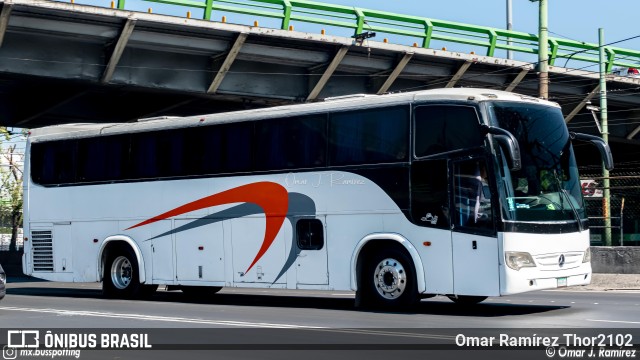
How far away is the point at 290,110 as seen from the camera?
1761 centimetres

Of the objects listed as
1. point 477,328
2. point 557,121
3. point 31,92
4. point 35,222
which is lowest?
point 477,328

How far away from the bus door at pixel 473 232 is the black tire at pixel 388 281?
0.88 meters

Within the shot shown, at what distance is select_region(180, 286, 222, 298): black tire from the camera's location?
21.7 m

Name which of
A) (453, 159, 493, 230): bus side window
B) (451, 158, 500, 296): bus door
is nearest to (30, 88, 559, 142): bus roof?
(453, 159, 493, 230): bus side window

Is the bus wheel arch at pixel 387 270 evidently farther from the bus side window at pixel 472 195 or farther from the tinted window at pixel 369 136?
the tinted window at pixel 369 136

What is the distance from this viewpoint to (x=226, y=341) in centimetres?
1148

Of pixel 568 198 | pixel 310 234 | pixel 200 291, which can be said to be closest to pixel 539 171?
pixel 568 198

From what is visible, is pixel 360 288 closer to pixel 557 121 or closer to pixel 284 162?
pixel 284 162

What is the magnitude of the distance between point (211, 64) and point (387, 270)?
1426cm

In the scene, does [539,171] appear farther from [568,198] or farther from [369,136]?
[369,136]

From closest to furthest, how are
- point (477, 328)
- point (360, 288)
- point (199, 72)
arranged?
point (477, 328), point (360, 288), point (199, 72)

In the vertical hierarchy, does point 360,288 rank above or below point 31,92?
below

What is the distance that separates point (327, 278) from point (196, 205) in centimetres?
355

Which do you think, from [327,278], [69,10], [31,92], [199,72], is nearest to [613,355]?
[327,278]
